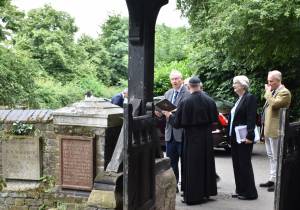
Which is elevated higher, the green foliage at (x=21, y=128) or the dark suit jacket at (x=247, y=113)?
the dark suit jacket at (x=247, y=113)

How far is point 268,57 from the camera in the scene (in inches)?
518

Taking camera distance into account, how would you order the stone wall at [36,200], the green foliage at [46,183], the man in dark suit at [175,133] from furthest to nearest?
the man in dark suit at [175,133] < the green foliage at [46,183] < the stone wall at [36,200]

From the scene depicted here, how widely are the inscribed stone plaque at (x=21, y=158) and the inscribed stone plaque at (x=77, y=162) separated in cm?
49

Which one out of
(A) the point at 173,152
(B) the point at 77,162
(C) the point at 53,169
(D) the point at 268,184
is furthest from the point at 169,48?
(B) the point at 77,162

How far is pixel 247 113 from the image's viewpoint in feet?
23.9

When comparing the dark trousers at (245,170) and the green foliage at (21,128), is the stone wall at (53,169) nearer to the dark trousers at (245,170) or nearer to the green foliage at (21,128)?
the green foliage at (21,128)

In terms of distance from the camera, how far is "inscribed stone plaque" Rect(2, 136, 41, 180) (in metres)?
6.33

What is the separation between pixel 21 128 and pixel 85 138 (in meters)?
1.09

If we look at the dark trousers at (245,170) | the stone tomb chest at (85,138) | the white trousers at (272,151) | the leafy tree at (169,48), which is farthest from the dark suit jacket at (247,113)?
the leafy tree at (169,48)

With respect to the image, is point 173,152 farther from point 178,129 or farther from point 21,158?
point 21,158

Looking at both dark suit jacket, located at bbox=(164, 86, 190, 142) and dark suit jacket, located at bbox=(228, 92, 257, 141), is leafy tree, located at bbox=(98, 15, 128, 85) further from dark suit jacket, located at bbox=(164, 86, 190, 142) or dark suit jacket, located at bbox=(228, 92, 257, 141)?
dark suit jacket, located at bbox=(228, 92, 257, 141)

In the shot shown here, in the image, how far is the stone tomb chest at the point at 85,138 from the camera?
5859 mm

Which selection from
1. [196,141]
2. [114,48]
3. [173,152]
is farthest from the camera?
[114,48]

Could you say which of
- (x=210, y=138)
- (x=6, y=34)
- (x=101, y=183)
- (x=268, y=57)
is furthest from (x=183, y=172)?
(x=6, y=34)
